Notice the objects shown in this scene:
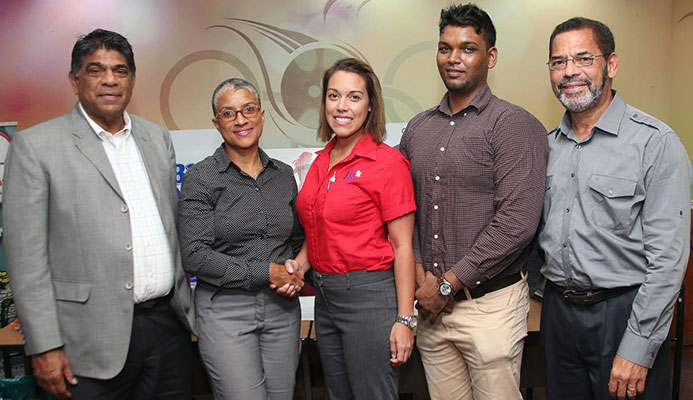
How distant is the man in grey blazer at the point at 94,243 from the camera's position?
5.85ft

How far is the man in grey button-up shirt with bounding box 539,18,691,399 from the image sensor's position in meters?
1.69

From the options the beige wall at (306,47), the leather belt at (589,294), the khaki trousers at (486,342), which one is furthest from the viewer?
the beige wall at (306,47)

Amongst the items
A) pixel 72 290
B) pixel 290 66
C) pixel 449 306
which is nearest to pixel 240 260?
pixel 72 290

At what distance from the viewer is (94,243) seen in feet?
6.03

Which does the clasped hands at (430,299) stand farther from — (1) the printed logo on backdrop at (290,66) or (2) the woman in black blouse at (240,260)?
(1) the printed logo on backdrop at (290,66)

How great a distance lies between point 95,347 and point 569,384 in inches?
72.6

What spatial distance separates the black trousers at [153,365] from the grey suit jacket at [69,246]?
69 mm

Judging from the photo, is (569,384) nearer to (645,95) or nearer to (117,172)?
(117,172)

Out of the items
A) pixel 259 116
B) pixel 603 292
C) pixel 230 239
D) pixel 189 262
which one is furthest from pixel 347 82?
pixel 603 292

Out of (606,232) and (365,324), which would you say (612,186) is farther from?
(365,324)

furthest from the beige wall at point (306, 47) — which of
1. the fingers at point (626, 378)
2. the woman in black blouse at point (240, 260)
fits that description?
the fingers at point (626, 378)

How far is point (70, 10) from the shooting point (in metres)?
3.81

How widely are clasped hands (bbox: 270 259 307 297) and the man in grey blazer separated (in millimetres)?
413

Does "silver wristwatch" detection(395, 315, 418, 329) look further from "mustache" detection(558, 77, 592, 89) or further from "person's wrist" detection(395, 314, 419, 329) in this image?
"mustache" detection(558, 77, 592, 89)
